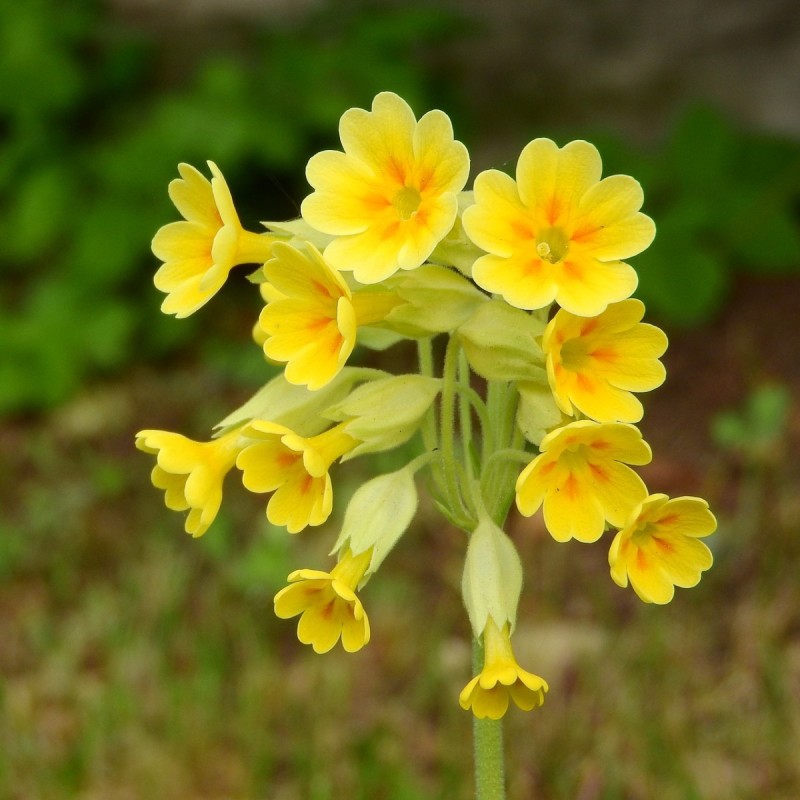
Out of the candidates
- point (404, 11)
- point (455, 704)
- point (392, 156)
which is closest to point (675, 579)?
point (392, 156)

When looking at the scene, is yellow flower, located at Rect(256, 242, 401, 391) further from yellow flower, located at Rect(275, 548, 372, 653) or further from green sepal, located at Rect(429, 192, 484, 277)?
yellow flower, located at Rect(275, 548, 372, 653)

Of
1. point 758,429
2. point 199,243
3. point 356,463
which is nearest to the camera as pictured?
point 199,243

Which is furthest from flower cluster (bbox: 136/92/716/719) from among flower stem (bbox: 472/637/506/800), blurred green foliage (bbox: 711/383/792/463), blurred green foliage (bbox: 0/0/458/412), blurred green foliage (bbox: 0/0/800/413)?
blurred green foliage (bbox: 0/0/458/412)

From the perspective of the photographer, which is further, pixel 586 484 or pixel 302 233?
pixel 302 233

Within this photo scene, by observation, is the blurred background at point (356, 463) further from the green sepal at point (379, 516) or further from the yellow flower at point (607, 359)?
the yellow flower at point (607, 359)

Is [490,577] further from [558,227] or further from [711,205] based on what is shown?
[711,205]

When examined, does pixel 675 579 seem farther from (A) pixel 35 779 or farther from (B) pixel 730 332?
(B) pixel 730 332

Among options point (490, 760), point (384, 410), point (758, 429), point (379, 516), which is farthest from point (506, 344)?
point (758, 429)
